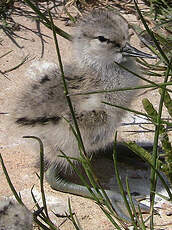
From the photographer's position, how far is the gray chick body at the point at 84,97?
7.11ft

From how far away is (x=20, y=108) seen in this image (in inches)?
86.8

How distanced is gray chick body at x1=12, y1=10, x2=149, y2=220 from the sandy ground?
96mm

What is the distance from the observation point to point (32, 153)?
97.7 inches

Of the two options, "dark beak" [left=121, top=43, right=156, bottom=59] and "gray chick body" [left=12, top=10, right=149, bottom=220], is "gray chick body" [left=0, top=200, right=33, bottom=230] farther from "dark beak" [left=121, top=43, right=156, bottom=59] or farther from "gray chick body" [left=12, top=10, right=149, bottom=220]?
"dark beak" [left=121, top=43, right=156, bottom=59]

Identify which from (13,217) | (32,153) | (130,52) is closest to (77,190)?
(32,153)

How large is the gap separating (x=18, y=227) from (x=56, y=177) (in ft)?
2.81

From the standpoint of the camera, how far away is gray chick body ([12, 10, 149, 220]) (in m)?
2.17

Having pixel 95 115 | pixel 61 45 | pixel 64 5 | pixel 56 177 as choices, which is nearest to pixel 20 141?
pixel 56 177

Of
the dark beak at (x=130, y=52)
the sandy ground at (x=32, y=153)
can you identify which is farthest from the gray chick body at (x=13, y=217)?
the dark beak at (x=130, y=52)

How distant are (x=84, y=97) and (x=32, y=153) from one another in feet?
1.45

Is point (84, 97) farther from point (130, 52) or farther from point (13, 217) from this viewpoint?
point (13, 217)

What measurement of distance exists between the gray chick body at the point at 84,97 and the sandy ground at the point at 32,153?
0.10 meters

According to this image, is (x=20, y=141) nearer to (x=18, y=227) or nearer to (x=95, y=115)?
(x=95, y=115)

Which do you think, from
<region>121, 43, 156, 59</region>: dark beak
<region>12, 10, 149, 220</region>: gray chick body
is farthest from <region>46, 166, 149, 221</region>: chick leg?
<region>121, 43, 156, 59</region>: dark beak
